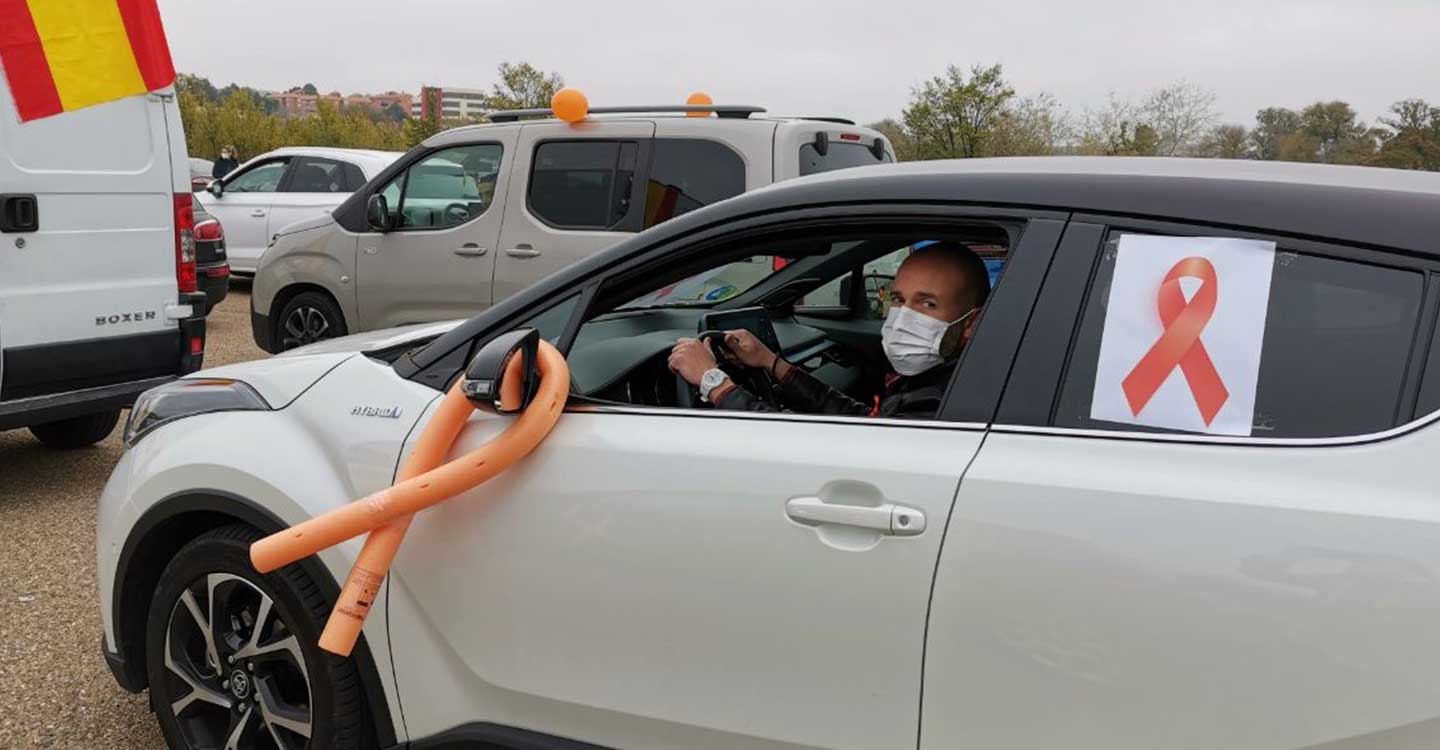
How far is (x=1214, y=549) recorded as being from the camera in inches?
58.7

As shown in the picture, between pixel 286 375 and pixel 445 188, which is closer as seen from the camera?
pixel 286 375

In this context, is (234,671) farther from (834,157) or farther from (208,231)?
(208,231)

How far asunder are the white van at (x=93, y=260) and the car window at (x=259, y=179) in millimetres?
6601

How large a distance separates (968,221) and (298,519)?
59.4 inches

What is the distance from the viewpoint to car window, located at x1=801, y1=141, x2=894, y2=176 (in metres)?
5.76

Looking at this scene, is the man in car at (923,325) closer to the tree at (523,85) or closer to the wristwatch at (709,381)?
the wristwatch at (709,381)

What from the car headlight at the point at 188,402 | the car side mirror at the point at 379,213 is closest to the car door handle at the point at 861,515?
the car headlight at the point at 188,402

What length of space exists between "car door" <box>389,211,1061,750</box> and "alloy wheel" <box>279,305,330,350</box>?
570 cm

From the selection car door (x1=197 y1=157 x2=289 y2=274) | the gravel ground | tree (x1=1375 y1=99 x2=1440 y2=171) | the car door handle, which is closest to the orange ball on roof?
the gravel ground

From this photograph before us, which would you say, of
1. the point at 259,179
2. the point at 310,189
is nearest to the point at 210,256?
the point at 310,189

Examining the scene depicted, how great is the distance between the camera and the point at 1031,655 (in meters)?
1.59

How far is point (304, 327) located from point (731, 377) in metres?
5.78

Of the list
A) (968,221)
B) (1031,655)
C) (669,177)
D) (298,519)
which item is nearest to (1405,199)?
(968,221)

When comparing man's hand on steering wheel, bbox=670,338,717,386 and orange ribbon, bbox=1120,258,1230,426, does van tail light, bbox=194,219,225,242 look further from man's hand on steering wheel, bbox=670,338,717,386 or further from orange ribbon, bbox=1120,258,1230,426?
orange ribbon, bbox=1120,258,1230,426
